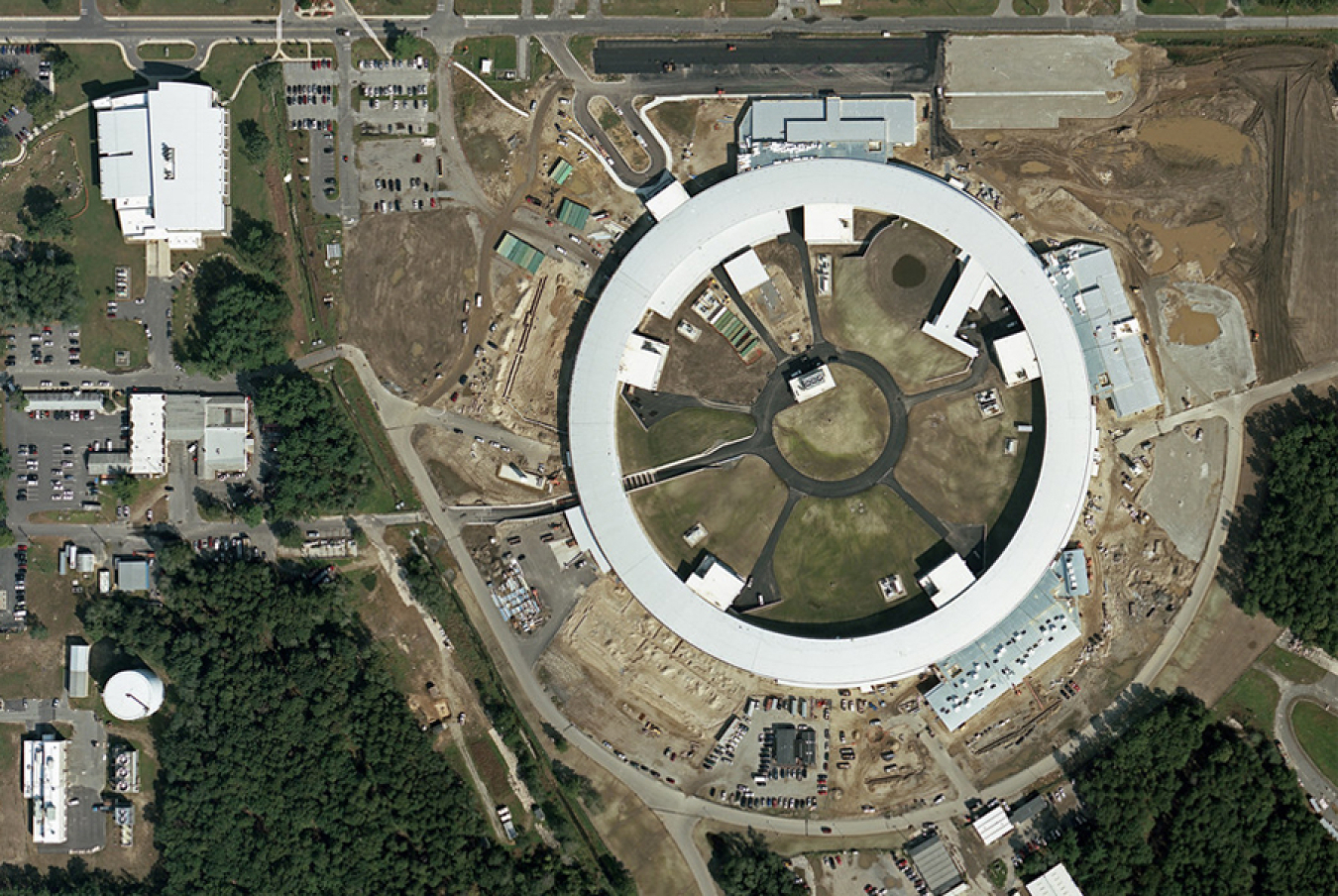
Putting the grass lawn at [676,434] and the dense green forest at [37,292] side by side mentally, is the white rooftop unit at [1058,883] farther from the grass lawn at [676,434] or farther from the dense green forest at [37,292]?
the dense green forest at [37,292]

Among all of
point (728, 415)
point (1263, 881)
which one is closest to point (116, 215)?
point (728, 415)

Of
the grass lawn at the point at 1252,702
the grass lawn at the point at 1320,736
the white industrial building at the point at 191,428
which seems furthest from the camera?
the white industrial building at the point at 191,428

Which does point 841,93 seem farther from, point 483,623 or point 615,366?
point 483,623

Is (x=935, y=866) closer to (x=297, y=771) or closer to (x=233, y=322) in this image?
(x=297, y=771)

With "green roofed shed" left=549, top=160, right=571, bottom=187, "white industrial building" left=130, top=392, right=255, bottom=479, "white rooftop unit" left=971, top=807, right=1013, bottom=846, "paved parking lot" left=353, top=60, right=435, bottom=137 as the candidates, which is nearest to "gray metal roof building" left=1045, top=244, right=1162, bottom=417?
"white rooftop unit" left=971, top=807, right=1013, bottom=846

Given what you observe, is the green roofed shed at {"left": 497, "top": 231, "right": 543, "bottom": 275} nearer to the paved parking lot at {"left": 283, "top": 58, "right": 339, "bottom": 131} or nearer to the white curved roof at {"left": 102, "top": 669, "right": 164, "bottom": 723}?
the paved parking lot at {"left": 283, "top": 58, "right": 339, "bottom": 131}

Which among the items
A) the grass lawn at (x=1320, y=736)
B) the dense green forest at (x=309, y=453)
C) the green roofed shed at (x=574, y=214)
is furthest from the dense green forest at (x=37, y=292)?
the grass lawn at (x=1320, y=736)

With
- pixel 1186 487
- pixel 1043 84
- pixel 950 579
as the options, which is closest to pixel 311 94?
pixel 1043 84
